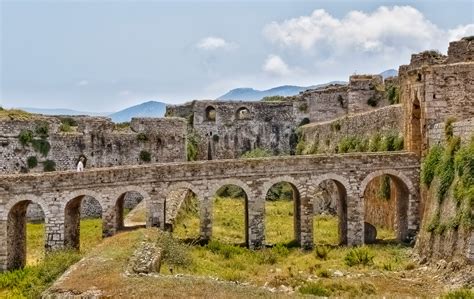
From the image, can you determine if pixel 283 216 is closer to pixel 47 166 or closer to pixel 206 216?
pixel 206 216

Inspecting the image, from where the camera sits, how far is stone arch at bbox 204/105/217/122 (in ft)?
162

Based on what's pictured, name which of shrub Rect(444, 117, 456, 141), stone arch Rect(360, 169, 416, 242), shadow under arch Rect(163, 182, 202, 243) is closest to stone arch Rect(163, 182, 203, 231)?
shadow under arch Rect(163, 182, 202, 243)

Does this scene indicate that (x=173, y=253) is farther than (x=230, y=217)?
No

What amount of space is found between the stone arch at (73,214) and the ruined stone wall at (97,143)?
9084mm

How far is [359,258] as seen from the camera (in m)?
22.8

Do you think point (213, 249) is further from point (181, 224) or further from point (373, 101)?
point (373, 101)

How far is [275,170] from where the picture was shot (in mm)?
26438

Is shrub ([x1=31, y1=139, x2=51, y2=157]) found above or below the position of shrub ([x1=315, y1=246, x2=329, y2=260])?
above

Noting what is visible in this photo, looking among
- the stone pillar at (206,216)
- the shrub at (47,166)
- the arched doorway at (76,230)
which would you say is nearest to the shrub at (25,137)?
the shrub at (47,166)

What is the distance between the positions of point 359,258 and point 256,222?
5.28 meters

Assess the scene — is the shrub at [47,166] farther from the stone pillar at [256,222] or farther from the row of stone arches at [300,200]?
the stone pillar at [256,222]

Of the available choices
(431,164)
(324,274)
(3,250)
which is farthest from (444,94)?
(3,250)

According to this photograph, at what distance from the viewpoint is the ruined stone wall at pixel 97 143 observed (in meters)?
34.7

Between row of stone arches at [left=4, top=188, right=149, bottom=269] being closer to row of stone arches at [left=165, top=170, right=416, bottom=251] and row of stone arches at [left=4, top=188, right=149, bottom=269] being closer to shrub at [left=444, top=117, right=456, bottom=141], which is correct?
row of stone arches at [left=165, top=170, right=416, bottom=251]
